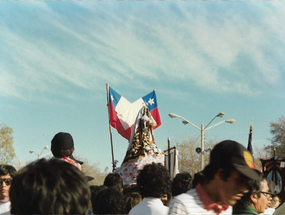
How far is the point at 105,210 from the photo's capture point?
4199 mm

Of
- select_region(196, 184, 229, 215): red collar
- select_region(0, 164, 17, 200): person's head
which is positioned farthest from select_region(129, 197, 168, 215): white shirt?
select_region(196, 184, 229, 215): red collar

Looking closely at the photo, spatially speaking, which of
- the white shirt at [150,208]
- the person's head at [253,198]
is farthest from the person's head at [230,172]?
the white shirt at [150,208]

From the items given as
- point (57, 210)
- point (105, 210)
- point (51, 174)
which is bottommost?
point (105, 210)

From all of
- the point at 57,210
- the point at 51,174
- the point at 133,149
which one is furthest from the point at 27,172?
the point at 133,149

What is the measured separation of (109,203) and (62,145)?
0.82 m

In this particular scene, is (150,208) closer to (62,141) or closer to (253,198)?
(253,198)

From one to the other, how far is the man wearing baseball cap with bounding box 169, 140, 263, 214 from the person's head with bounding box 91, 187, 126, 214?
1.79m

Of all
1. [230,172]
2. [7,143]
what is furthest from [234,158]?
[7,143]

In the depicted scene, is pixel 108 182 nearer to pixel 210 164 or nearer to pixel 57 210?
pixel 210 164

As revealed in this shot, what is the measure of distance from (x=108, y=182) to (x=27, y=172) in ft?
13.7

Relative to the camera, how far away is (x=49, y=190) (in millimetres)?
1761

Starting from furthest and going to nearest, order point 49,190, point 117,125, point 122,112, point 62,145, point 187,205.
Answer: point 122,112, point 117,125, point 62,145, point 187,205, point 49,190

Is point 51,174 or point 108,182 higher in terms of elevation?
point 51,174

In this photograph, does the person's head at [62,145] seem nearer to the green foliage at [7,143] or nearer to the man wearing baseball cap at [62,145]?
the man wearing baseball cap at [62,145]
